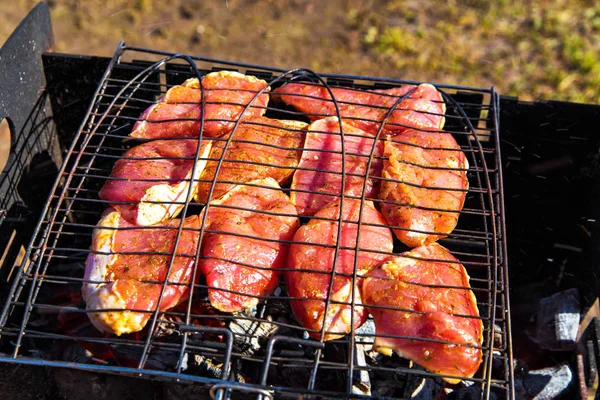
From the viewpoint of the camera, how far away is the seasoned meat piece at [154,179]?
9.41 feet

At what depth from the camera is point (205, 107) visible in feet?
10.8

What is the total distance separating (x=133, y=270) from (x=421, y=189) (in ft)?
4.99

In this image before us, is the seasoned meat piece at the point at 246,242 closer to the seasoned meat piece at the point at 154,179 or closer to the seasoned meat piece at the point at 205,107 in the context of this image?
the seasoned meat piece at the point at 154,179

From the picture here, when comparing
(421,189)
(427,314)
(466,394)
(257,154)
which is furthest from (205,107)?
(466,394)

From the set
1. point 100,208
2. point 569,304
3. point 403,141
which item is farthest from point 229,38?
point 569,304

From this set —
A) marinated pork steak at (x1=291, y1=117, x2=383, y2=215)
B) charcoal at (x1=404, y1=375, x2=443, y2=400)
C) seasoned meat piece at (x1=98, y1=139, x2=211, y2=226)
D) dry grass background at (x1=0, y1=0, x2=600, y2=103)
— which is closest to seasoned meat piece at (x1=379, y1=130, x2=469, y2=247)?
marinated pork steak at (x1=291, y1=117, x2=383, y2=215)

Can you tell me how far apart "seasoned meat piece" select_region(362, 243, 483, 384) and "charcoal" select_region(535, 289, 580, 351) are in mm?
1117

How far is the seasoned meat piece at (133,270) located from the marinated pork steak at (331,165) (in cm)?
62

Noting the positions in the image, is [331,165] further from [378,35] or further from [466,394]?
[378,35]

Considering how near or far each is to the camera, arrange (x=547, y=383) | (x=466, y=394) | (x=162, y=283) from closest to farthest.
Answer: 1. (x=162, y=283)
2. (x=466, y=394)
3. (x=547, y=383)

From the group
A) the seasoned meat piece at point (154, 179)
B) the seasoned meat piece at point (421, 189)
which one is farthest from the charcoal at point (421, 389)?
the seasoned meat piece at point (154, 179)

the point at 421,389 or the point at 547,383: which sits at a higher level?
the point at 547,383

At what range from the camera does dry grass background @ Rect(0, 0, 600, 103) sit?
6359mm

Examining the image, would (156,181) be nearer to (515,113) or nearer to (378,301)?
(378,301)
